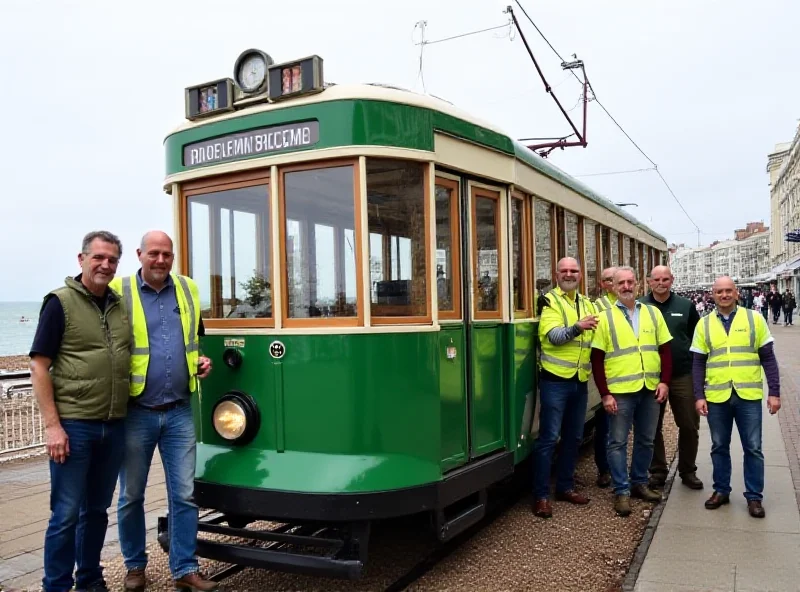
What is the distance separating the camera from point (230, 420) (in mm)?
4203

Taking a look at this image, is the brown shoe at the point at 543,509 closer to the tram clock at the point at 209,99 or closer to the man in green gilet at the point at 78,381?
the man in green gilet at the point at 78,381

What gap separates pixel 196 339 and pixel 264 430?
2.13 ft

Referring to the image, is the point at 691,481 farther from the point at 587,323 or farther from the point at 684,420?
the point at 587,323

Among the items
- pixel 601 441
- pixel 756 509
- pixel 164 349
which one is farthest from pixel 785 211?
pixel 164 349

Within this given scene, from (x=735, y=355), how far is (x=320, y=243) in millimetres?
3270

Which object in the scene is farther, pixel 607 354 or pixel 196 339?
pixel 607 354

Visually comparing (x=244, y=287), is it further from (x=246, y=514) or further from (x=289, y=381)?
(x=246, y=514)

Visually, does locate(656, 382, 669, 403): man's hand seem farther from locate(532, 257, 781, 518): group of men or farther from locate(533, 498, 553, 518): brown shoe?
locate(533, 498, 553, 518): brown shoe

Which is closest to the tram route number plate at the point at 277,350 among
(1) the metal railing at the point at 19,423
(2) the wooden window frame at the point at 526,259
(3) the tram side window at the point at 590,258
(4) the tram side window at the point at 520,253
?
(4) the tram side window at the point at 520,253

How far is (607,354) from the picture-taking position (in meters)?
5.63

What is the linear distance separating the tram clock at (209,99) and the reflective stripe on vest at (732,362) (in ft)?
12.6

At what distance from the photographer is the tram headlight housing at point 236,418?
13.6 ft

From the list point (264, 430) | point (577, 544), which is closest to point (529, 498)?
point (577, 544)

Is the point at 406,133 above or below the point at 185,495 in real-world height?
above
